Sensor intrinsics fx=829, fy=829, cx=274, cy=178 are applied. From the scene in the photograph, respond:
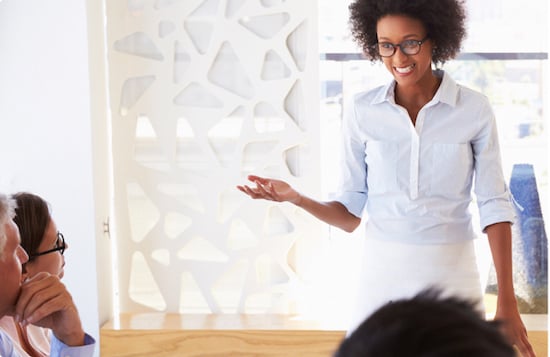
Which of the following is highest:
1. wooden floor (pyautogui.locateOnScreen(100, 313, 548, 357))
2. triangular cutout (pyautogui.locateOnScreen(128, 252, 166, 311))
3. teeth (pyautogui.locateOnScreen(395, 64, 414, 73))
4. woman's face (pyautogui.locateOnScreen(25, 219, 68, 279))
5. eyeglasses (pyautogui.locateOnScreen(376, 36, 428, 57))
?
eyeglasses (pyautogui.locateOnScreen(376, 36, 428, 57))

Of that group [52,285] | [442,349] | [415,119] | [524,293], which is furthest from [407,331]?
[524,293]

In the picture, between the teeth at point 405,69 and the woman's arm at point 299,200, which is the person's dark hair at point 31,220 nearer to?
the woman's arm at point 299,200

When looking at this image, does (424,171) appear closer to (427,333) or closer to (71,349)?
(71,349)

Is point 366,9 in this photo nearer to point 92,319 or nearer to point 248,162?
point 248,162

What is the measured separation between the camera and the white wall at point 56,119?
387cm

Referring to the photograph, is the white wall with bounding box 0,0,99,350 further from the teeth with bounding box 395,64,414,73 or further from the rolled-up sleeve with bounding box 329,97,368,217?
the teeth with bounding box 395,64,414,73

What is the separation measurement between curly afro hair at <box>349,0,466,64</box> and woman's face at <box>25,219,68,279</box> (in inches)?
47.2

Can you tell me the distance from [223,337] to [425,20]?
1.87 m

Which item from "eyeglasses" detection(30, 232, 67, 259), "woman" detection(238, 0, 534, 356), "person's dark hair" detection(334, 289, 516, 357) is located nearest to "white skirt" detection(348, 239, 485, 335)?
"woman" detection(238, 0, 534, 356)

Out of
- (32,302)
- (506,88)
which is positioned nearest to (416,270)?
(32,302)

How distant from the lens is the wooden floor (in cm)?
375

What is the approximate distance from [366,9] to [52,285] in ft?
4.68

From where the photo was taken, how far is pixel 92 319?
3.94m

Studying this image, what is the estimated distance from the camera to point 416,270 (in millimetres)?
2584
